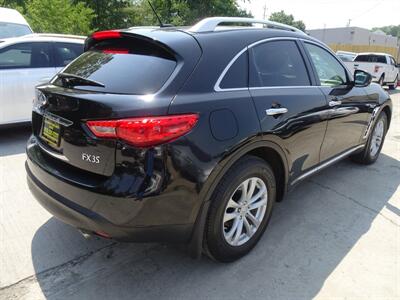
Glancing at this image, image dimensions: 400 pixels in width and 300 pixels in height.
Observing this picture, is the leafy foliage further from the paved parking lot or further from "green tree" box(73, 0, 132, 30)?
the paved parking lot

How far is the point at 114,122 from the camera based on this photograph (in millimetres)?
2105

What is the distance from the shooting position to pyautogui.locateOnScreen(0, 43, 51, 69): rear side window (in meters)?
5.46

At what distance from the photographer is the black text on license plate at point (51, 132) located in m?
2.46

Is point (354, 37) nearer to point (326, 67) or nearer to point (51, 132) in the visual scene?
point (326, 67)

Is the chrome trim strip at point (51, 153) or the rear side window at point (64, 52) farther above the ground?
the rear side window at point (64, 52)

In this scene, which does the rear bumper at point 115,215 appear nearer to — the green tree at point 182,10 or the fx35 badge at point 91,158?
the fx35 badge at point 91,158

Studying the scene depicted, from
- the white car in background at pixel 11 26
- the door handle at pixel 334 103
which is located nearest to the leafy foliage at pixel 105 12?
the white car in background at pixel 11 26

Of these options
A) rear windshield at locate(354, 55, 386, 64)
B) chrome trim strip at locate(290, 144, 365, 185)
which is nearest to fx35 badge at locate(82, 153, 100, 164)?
chrome trim strip at locate(290, 144, 365, 185)

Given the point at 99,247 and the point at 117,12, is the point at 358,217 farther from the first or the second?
the point at 117,12

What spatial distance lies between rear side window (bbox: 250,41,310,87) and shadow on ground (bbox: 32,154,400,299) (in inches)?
52.8

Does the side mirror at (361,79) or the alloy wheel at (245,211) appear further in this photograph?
the side mirror at (361,79)

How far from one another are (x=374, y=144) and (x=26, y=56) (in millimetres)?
5528

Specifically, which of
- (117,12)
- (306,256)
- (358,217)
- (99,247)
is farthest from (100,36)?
(117,12)

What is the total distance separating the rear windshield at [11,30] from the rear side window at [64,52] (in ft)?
8.76
